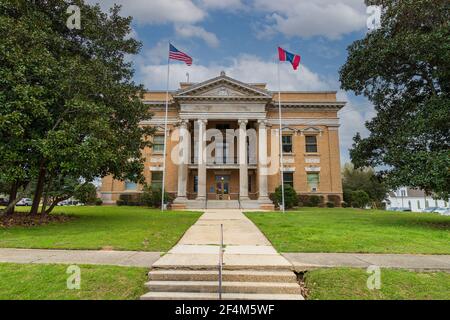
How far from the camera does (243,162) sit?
105 feet

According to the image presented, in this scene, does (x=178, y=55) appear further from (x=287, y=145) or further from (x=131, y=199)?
(x=131, y=199)

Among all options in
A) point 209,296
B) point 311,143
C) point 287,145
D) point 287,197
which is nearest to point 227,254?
point 209,296

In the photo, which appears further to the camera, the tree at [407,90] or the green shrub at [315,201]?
the green shrub at [315,201]

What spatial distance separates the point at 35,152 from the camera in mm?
11930

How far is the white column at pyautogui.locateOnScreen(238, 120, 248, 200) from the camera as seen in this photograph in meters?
31.2

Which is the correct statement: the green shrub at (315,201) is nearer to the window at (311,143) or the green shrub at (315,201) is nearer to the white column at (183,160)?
the window at (311,143)

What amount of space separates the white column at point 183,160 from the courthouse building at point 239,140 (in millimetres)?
110

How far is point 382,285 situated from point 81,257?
6.39 metres

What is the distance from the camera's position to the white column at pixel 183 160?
31.6 metres

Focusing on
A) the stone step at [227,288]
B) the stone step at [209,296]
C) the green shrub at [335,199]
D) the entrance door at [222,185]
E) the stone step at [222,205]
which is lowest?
the stone step at [209,296]

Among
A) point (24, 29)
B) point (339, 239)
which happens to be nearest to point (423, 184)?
point (339, 239)

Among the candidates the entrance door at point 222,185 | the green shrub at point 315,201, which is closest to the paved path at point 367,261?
the green shrub at point 315,201

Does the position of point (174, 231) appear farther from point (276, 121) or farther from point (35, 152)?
point (276, 121)
